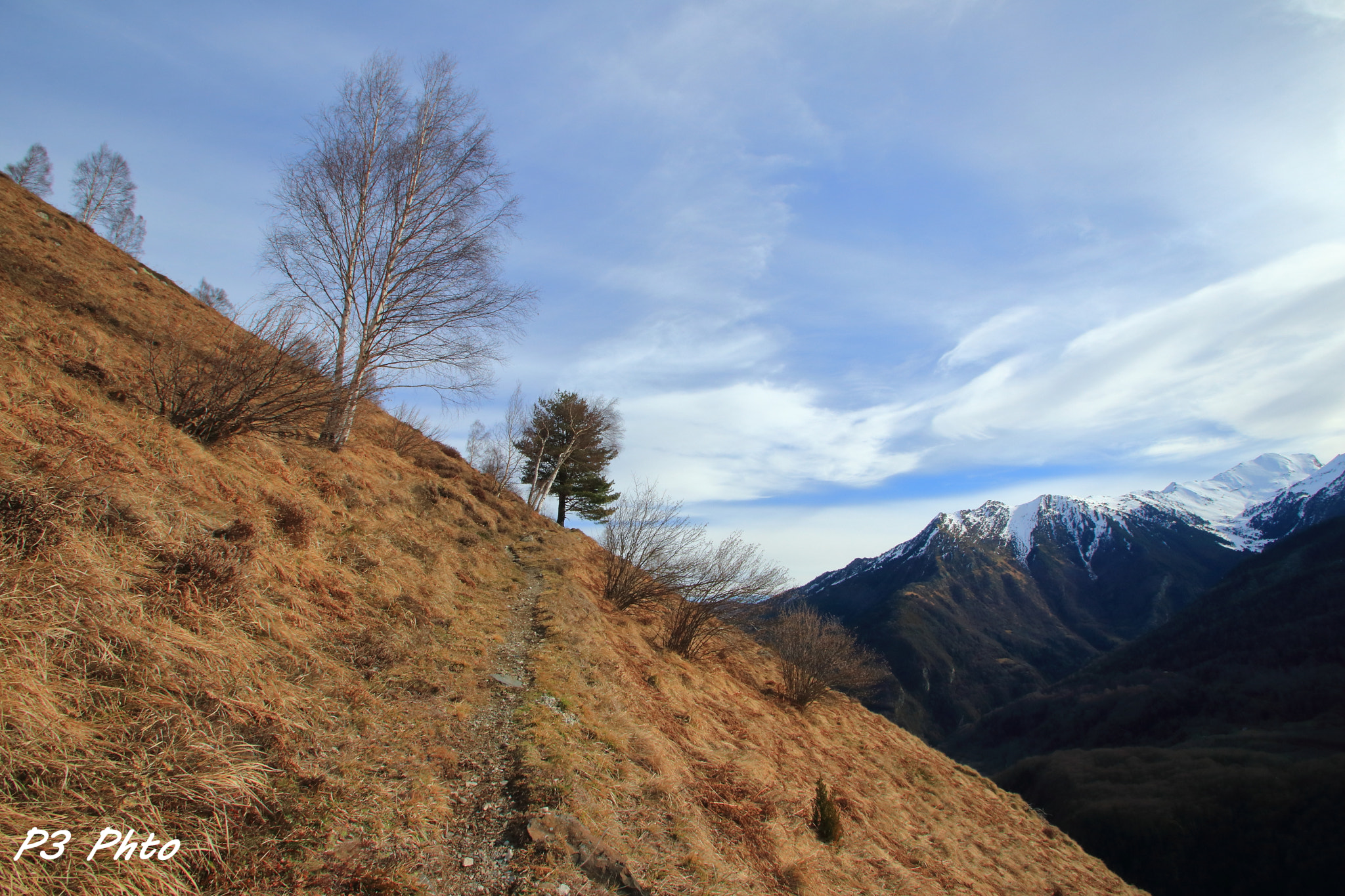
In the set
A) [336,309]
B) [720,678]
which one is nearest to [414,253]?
[336,309]

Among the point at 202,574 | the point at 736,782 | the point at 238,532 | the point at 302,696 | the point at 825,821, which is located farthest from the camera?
the point at 825,821

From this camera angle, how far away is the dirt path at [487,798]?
3922 millimetres

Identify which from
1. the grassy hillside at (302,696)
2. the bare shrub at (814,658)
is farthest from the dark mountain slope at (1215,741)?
the grassy hillside at (302,696)

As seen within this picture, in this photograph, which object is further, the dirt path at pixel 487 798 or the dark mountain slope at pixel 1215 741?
the dark mountain slope at pixel 1215 741

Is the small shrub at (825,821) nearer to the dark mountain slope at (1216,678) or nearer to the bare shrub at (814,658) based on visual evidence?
the bare shrub at (814,658)

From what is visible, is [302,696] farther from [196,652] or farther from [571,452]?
[571,452]

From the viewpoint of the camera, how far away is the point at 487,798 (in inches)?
191

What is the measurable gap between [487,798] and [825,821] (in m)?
6.01

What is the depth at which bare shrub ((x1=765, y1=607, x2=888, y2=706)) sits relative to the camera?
55.7 feet

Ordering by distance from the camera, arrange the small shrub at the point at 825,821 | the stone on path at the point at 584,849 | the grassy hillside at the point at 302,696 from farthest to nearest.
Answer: the small shrub at the point at 825,821, the stone on path at the point at 584,849, the grassy hillside at the point at 302,696

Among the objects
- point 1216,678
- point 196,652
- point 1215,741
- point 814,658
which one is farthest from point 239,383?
point 1216,678

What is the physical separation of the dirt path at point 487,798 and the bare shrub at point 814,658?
11533 millimetres

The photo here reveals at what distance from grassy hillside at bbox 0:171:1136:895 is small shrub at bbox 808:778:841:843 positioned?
0.19 metres

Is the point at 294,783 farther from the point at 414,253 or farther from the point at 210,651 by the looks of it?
the point at 414,253
